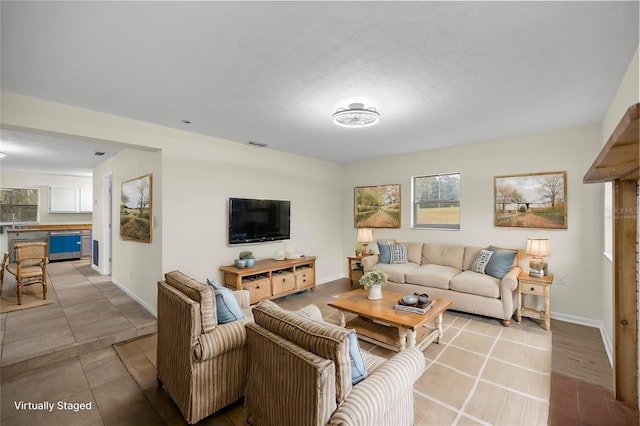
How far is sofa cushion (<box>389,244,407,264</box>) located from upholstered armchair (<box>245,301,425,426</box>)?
3.11 metres

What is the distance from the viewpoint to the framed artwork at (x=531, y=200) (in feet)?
12.4

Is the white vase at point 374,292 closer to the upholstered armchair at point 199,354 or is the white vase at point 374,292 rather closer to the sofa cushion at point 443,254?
the upholstered armchair at point 199,354

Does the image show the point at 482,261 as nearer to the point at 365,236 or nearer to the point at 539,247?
the point at 539,247

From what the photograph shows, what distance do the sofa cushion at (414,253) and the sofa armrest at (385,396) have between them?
3315 millimetres

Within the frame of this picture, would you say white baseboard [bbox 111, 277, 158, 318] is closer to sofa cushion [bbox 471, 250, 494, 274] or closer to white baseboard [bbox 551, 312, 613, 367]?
sofa cushion [bbox 471, 250, 494, 274]

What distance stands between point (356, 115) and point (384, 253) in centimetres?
278

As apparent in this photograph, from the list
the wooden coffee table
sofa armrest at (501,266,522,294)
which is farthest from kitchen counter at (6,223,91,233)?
sofa armrest at (501,266,522,294)

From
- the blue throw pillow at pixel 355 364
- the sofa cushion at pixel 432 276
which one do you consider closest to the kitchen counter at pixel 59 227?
the sofa cushion at pixel 432 276

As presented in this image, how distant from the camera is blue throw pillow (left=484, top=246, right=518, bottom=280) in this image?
12.3 ft

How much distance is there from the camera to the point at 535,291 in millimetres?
3500

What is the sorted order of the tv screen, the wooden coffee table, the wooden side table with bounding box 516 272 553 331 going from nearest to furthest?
1. the wooden coffee table
2. the wooden side table with bounding box 516 272 553 331
3. the tv screen

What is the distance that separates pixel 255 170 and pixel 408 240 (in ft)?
10.0

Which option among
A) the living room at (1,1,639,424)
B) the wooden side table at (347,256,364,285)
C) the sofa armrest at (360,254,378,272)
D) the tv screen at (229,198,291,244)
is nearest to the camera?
the living room at (1,1,639,424)

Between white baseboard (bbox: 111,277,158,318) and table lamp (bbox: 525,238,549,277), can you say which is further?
white baseboard (bbox: 111,277,158,318)
